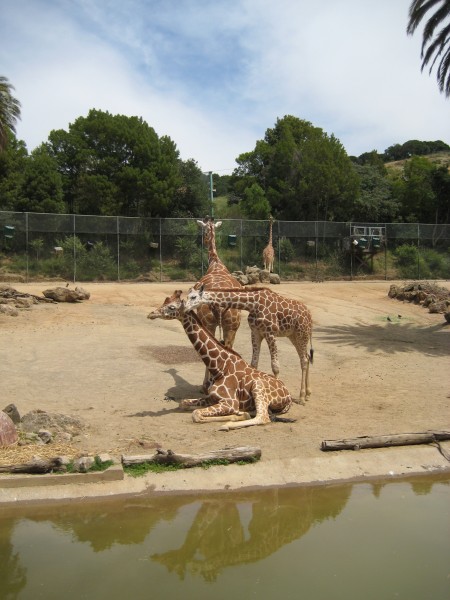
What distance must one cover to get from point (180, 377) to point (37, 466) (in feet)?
16.0

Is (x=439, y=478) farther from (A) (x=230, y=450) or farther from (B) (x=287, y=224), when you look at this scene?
(B) (x=287, y=224)

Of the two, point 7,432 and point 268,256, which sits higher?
point 268,256

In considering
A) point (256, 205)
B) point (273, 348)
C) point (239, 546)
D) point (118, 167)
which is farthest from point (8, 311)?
point (256, 205)

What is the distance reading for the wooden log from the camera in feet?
26.2

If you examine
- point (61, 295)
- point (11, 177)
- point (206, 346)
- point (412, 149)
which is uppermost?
point (412, 149)

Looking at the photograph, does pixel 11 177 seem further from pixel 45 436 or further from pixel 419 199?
pixel 45 436

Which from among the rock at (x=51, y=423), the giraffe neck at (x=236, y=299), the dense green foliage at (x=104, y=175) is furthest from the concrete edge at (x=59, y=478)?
the dense green foliage at (x=104, y=175)

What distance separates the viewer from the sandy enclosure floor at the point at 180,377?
8.47 metres

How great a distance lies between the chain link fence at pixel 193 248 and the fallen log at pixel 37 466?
1993cm

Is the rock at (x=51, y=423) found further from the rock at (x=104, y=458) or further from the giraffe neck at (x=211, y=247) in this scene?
the giraffe neck at (x=211, y=247)

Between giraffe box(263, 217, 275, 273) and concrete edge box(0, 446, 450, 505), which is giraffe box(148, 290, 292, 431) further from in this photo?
giraffe box(263, 217, 275, 273)

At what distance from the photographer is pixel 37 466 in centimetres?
691

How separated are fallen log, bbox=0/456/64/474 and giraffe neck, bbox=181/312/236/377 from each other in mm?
2937

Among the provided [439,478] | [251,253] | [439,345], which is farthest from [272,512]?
[251,253]
